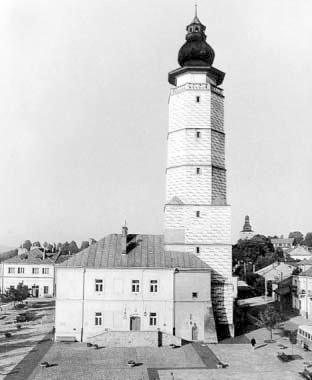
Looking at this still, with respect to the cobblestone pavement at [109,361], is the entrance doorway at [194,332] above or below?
above

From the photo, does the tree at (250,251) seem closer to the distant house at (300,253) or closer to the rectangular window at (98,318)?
the distant house at (300,253)

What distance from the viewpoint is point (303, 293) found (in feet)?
145

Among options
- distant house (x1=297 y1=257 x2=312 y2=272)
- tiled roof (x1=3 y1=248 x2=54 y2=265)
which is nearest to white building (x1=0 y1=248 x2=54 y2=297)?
tiled roof (x1=3 y1=248 x2=54 y2=265)

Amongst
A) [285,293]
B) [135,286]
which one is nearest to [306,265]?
[285,293]

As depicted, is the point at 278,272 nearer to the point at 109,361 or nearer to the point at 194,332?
the point at 194,332

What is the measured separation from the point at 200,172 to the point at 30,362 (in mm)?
17611

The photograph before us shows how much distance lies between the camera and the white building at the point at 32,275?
61.4 metres

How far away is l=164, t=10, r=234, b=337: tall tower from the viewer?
33.7 metres

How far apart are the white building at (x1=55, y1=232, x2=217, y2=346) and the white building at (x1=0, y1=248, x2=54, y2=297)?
31364mm

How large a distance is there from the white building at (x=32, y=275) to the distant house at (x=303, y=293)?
106ft

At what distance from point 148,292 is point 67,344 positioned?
6.40m

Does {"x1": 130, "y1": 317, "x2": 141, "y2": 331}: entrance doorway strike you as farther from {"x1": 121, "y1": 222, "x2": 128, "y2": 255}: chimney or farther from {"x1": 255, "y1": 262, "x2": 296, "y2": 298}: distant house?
{"x1": 255, "y1": 262, "x2": 296, "y2": 298}: distant house

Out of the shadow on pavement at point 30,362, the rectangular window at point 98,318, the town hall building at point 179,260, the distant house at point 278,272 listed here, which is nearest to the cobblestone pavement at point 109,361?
the shadow on pavement at point 30,362

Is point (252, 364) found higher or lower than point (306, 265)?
lower
